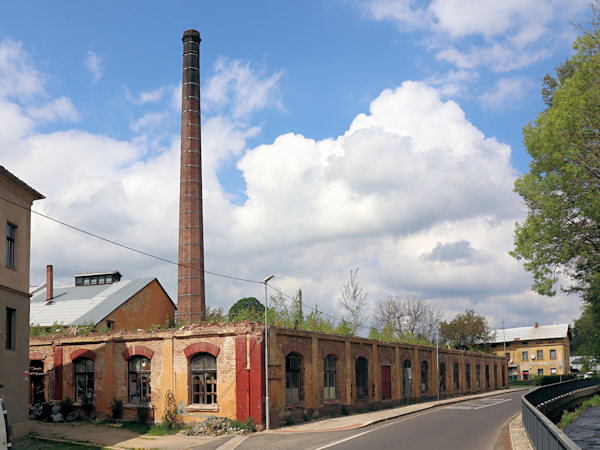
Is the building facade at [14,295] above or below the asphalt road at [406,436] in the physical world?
above

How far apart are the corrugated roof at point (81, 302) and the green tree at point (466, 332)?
44245mm

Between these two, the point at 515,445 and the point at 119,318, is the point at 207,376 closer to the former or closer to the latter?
the point at 515,445

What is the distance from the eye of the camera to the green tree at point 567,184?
918 inches

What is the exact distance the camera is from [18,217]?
72.2 feet

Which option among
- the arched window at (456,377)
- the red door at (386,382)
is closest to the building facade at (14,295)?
the red door at (386,382)

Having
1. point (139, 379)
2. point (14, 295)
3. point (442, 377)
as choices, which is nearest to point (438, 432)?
point (139, 379)

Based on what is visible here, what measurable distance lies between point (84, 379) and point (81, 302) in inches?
695

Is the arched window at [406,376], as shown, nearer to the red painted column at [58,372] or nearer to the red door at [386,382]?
the red door at [386,382]

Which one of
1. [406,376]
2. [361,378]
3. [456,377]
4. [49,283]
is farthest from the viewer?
[456,377]

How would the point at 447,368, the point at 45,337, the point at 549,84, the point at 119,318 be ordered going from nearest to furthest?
the point at 45,337 < the point at 549,84 < the point at 119,318 < the point at 447,368

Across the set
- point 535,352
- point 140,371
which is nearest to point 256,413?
point 140,371

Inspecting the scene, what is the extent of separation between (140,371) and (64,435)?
4537mm

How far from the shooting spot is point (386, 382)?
34406 millimetres

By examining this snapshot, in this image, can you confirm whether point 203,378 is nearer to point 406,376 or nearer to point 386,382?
point 386,382
